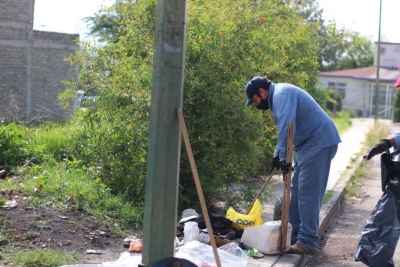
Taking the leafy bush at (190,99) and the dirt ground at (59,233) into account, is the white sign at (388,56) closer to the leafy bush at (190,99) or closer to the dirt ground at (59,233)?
the leafy bush at (190,99)

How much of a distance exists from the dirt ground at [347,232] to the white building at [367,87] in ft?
112

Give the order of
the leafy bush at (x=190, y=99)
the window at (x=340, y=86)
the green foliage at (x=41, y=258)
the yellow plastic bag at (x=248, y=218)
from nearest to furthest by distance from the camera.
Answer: the green foliage at (x=41, y=258) < the yellow plastic bag at (x=248, y=218) < the leafy bush at (x=190, y=99) < the window at (x=340, y=86)

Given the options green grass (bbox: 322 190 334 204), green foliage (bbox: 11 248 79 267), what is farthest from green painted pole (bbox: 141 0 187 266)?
green grass (bbox: 322 190 334 204)

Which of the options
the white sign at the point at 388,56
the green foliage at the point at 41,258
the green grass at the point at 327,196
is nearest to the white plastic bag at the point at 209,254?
the green foliage at the point at 41,258

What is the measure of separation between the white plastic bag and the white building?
132 ft

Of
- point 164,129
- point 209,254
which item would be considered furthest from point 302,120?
point 164,129

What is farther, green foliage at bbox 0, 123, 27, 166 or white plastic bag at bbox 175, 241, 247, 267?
green foliage at bbox 0, 123, 27, 166

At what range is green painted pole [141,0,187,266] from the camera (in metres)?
4.56

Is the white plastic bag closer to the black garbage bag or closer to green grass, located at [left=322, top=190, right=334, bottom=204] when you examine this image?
the black garbage bag

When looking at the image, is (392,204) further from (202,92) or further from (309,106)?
(202,92)

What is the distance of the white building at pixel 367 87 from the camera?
45812 millimetres

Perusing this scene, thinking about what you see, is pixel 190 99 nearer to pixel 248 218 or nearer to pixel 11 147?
pixel 248 218

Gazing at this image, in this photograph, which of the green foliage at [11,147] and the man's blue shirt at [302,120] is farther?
the green foliage at [11,147]

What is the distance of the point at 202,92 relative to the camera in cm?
721
